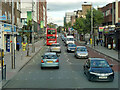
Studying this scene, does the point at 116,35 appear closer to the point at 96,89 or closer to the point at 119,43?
the point at 119,43

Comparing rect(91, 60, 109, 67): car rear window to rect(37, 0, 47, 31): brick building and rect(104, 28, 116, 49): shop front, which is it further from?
rect(37, 0, 47, 31): brick building

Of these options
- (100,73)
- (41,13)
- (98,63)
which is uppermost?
(41,13)

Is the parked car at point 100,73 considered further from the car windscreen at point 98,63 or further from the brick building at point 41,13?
the brick building at point 41,13

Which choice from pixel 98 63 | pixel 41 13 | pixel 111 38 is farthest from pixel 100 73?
pixel 41 13

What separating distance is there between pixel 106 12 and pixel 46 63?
4624 centimetres

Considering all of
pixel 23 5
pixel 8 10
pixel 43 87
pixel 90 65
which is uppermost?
pixel 23 5

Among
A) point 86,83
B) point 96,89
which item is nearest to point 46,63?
point 86,83

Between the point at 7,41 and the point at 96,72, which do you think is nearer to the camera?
the point at 96,72

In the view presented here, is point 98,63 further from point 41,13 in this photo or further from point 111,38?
point 41,13

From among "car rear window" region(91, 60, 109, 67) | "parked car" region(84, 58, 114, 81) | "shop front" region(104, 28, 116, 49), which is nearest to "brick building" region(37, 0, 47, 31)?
"shop front" region(104, 28, 116, 49)

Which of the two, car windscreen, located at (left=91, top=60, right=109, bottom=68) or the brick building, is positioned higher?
the brick building

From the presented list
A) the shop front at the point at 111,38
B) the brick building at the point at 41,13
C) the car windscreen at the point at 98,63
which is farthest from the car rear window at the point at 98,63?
the brick building at the point at 41,13

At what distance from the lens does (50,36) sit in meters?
51.3

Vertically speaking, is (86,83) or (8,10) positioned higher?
(8,10)
